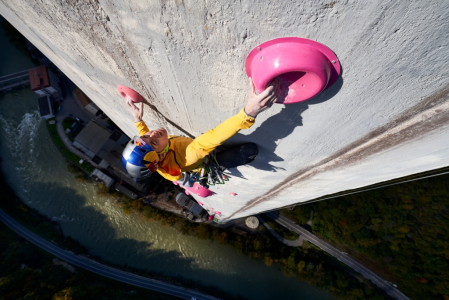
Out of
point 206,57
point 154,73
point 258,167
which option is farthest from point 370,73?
point 258,167

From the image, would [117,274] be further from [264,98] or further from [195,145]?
[264,98]

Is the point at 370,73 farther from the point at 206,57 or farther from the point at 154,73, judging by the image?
the point at 154,73

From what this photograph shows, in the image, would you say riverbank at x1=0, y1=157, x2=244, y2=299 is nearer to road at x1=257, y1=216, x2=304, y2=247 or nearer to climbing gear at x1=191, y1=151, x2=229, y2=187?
road at x1=257, y1=216, x2=304, y2=247

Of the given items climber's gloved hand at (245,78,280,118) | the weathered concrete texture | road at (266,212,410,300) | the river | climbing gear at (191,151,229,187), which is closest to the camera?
the weathered concrete texture

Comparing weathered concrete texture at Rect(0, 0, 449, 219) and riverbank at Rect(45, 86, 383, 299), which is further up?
weathered concrete texture at Rect(0, 0, 449, 219)

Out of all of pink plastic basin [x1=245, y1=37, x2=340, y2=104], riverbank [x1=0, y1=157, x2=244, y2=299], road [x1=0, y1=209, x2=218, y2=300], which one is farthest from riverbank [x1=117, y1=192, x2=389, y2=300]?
pink plastic basin [x1=245, y1=37, x2=340, y2=104]

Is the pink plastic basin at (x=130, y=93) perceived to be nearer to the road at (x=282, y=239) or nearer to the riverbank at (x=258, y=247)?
the riverbank at (x=258, y=247)
